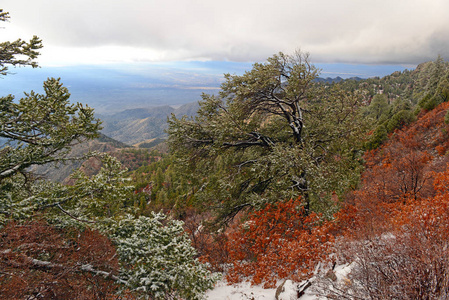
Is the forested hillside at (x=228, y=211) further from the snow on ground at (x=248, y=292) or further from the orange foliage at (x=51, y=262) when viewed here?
the snow on ground at (x=248, y=292)

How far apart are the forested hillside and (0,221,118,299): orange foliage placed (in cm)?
4

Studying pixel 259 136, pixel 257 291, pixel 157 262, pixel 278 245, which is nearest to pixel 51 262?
pixel 157 262

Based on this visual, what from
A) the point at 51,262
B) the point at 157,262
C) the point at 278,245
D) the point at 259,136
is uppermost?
the point at 259,136

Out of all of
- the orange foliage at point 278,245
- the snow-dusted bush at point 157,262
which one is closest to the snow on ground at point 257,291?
the orange foliage at point 278,245

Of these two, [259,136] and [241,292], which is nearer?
[241,292]

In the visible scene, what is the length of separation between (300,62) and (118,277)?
38.8ft

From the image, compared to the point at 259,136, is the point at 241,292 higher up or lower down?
lower down

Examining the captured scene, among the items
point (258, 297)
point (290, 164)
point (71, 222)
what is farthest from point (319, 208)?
point (71, 222)

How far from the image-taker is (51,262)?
556 centimetres

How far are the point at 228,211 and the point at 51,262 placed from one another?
7418mm

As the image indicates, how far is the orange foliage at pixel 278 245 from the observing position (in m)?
7.19

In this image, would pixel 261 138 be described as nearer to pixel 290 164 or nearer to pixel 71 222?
pixel 290 164

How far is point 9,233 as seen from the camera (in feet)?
16.7

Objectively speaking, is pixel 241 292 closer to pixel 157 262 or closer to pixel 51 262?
pixel 157 262
